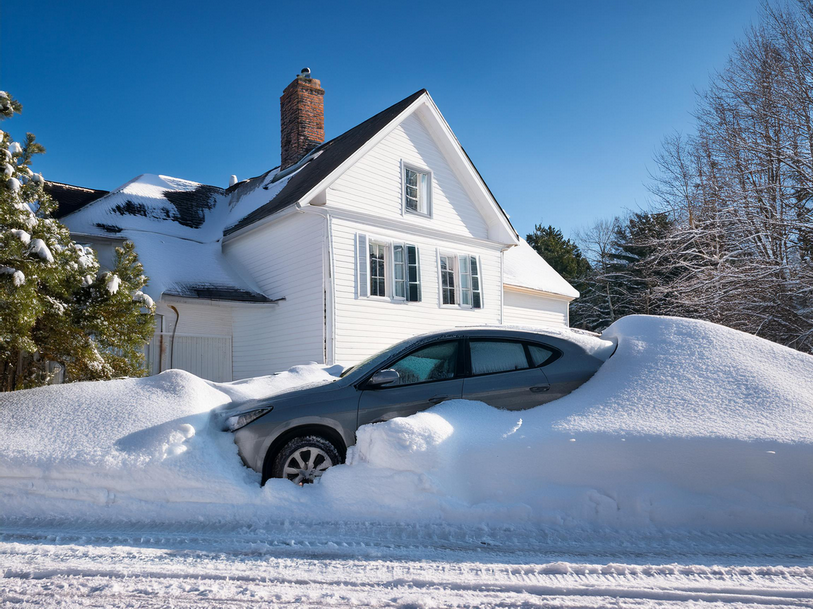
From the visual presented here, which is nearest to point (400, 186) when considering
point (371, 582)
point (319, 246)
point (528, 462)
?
point (319, 246)

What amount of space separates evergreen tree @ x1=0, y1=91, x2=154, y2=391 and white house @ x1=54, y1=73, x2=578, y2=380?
11.6ft

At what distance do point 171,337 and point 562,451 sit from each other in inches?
379

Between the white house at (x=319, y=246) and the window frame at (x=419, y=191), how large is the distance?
0.05m

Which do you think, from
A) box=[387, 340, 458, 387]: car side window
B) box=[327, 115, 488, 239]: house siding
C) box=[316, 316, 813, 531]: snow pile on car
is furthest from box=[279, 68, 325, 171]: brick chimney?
box=[316, 316, 813, 531]: snow pile on car

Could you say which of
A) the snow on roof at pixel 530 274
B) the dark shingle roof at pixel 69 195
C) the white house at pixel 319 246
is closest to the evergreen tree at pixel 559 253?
the snow on roof at pixel 530 274

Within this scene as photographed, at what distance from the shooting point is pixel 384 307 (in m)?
13.0

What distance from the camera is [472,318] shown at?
14719mm

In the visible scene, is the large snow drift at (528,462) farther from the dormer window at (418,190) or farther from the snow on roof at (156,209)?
the dormer window at (418,190)

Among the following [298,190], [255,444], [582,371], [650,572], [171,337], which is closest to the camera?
[650,572]

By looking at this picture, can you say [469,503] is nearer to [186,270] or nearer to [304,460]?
[304,460]

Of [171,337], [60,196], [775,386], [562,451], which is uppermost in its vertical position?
[60,196]

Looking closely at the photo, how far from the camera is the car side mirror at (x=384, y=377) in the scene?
5016mm

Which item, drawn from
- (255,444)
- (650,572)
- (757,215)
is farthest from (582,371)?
(757,215)

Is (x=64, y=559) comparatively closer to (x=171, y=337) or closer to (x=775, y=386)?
(x=775, y=386)
